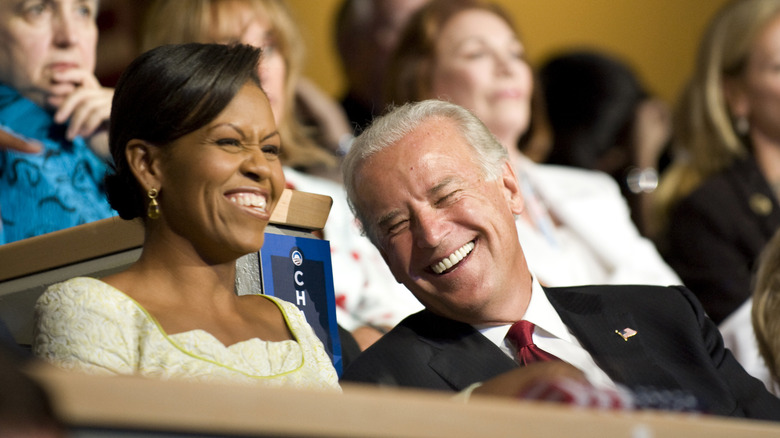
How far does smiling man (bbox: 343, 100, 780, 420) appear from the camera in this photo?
1.67 metres

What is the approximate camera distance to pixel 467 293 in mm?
1698

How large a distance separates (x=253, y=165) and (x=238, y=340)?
253mm

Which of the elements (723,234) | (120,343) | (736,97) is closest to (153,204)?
(120,343)

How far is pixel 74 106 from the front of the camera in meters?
2.21

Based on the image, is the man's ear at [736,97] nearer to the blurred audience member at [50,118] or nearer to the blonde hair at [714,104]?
the blonde hair at [714,104]

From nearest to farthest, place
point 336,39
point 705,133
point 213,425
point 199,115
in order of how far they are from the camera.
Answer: point 213,425
point 199,115
point 705,133
point 336,39

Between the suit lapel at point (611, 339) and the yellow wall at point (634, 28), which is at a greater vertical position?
the suit lapel at point (611, 339)

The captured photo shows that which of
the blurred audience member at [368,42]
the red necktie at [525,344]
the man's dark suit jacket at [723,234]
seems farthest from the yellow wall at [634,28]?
the red necktie at [525,344]

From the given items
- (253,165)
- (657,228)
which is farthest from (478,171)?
(657,228)

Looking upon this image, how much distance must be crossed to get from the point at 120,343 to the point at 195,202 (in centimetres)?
23

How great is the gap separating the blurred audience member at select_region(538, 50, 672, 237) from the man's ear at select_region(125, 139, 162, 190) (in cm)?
265

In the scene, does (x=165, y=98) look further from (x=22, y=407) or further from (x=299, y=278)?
(x=22, y=407)

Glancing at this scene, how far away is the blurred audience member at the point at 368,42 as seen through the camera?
3650 millimetres

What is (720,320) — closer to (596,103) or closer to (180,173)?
(596,103)
